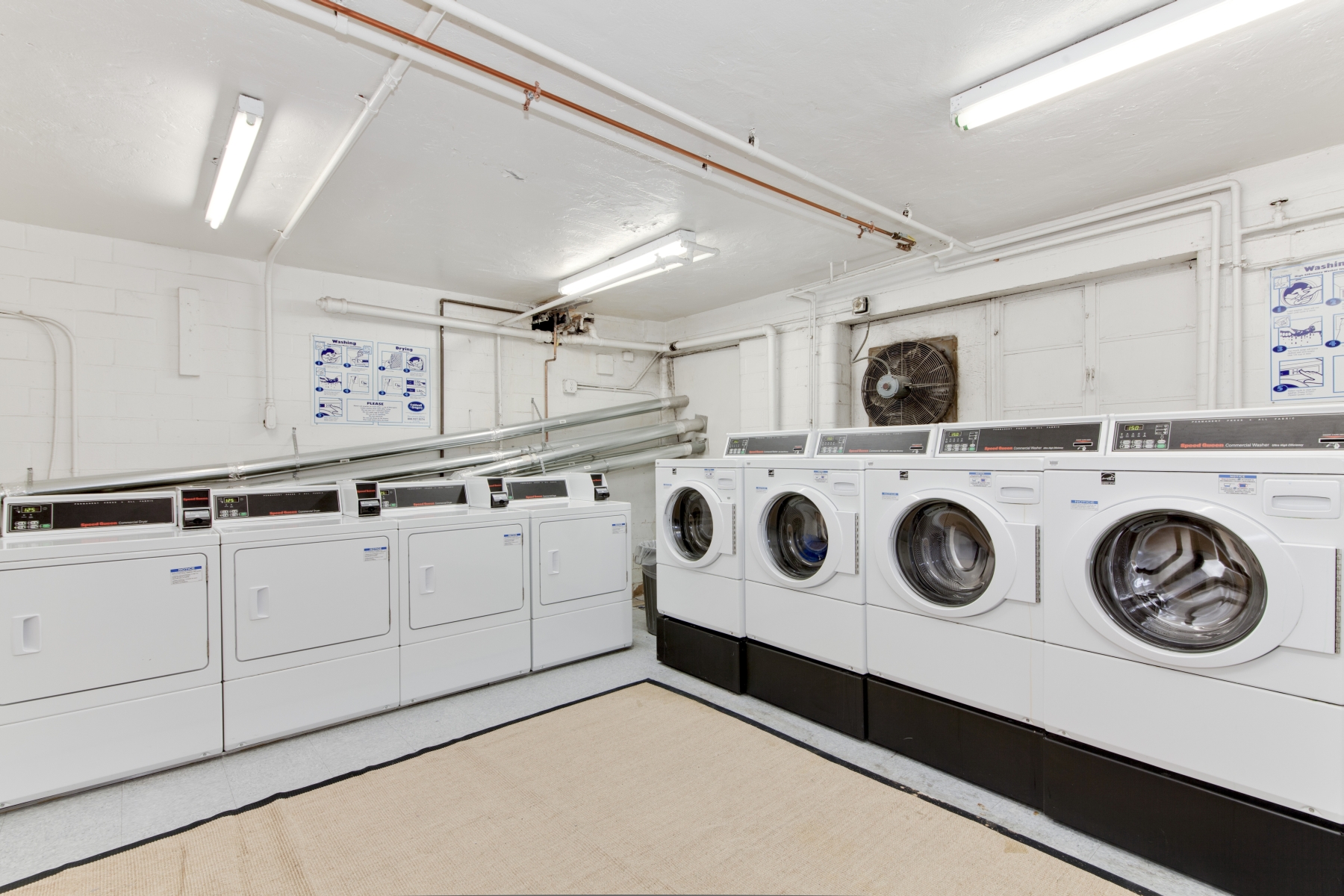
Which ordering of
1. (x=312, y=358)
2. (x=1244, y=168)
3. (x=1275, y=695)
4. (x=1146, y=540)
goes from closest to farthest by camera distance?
(x=1275, y=695) → (x=1146, y=540) → (x=1244, y=168) → (x=312, y=358)

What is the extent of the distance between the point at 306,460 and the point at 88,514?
1349 millimetres

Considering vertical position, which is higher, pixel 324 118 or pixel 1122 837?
pixel 324 118

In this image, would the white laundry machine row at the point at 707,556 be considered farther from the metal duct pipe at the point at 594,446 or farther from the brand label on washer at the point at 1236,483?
the brand label on washer at the point at 1236,483

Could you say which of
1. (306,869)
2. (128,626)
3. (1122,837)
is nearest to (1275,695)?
(1122,837)

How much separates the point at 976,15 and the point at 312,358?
4408mm

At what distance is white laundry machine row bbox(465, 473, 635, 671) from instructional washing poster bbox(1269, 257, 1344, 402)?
3637 millimetres

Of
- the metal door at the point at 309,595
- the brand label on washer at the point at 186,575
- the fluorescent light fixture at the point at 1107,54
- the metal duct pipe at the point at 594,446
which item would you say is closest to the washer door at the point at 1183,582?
the fluorescent light fixture at the point at 1107,54

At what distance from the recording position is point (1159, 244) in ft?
11.0

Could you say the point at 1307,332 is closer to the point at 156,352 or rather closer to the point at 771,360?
the point at 771,360

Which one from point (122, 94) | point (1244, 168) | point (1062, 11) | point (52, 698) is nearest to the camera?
point (1062, 11)

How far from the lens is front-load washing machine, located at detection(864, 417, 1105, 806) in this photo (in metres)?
2.32

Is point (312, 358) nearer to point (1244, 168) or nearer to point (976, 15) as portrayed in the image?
point (976, 15)

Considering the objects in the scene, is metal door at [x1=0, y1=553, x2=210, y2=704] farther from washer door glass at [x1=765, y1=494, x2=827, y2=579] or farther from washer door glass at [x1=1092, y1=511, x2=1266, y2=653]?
washer door glass at [x1=1092, y1=511, x2=1266, y2=653]

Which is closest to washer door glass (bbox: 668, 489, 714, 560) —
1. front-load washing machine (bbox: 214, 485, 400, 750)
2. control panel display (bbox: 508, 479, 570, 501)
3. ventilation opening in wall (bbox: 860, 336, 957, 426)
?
control panel display (bbox: 508, 479, 570, 501)
